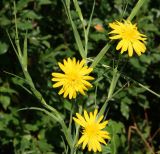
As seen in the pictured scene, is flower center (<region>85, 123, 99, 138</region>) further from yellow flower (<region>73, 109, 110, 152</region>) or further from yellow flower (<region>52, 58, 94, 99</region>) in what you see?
yellow flower (<region>52, 58, 94, 99</region>)

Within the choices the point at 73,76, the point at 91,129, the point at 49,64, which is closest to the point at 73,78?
the point at 73,76

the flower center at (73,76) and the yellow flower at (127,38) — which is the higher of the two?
the yellow flower at (127,38)

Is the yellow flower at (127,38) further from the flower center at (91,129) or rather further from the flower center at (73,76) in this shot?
the flower center at (91,129)

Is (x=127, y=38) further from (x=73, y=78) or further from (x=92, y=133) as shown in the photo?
(x=92, y=133)

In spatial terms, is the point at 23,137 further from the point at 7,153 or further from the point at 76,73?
the point at 76,73

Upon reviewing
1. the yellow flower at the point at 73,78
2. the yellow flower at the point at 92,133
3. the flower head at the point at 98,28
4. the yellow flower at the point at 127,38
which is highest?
the flower head at the point at 98,28

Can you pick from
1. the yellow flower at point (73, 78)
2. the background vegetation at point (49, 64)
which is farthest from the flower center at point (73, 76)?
the background vegetation at point (49, 64)

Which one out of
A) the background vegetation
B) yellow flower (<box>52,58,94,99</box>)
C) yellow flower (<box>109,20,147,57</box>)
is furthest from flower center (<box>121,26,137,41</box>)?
the background vegetation

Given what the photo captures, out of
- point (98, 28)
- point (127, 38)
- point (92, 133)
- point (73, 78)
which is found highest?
point (98, 28)

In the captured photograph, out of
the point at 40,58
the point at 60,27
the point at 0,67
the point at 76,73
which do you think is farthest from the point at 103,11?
the point at 76,73
